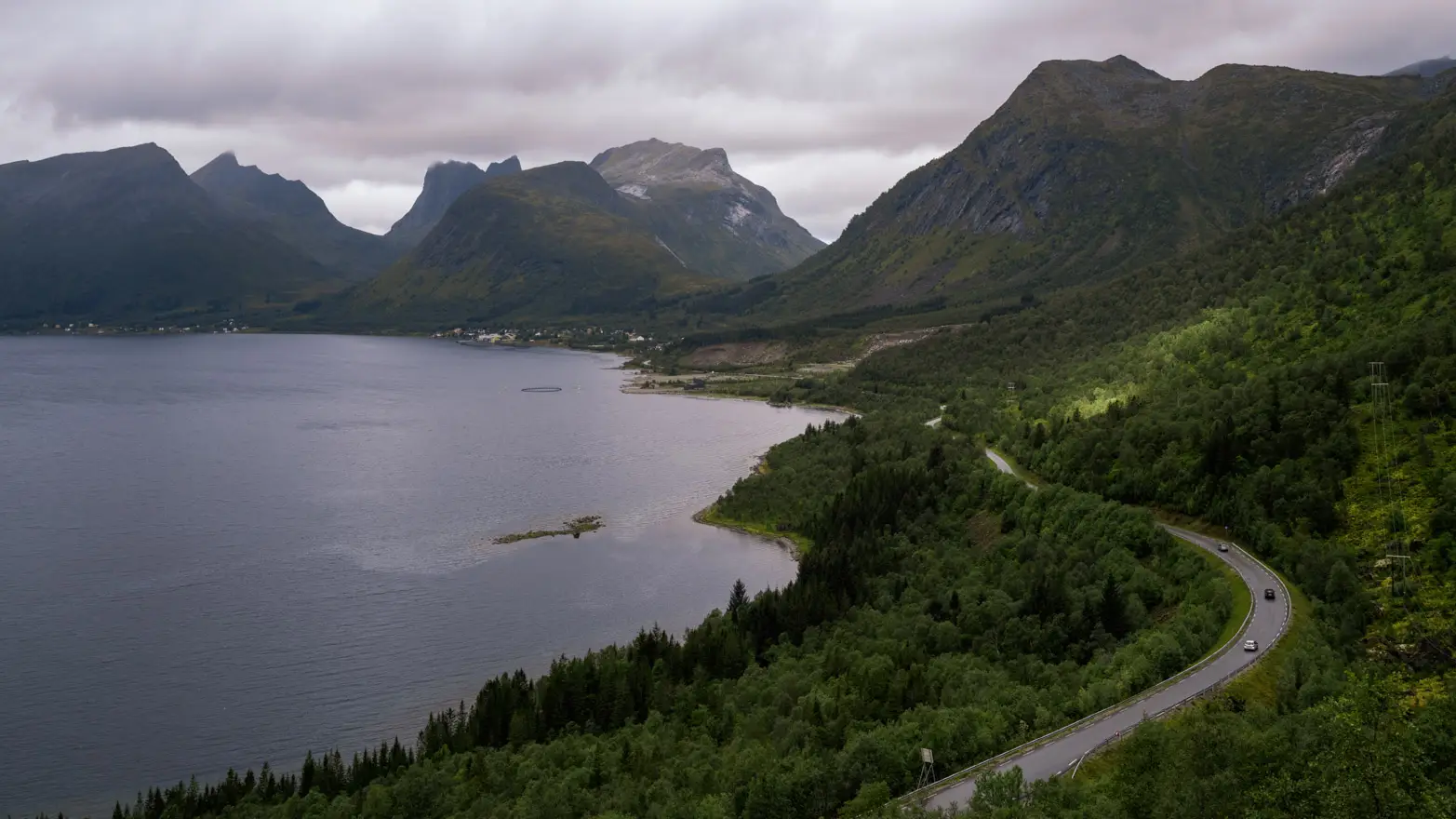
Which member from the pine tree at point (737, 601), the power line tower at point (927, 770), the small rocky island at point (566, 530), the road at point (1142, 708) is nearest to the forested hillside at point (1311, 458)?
the road at point (1142, 708)

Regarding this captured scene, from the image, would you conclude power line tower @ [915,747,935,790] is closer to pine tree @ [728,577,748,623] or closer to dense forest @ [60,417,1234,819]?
dense forest @ [60,417,1234,819]

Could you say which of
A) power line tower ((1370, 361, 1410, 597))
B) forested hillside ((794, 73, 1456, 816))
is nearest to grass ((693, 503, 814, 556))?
forested hillside ((794, 73, 1456, 816))

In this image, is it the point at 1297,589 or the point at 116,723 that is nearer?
the point at 1297,589

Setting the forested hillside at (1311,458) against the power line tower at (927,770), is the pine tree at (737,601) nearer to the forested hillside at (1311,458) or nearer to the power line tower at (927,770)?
the forested hillside at (1311,458)

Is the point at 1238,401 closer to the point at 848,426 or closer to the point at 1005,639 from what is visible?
the point at 1005,639

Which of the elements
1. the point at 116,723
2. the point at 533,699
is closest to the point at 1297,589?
the point at 533,699

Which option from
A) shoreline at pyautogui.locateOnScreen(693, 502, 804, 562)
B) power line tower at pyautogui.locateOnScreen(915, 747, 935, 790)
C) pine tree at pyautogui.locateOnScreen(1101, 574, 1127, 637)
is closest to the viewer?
power line tower at pyautogui.locateOnScreen(915, 747, 935, 790)
